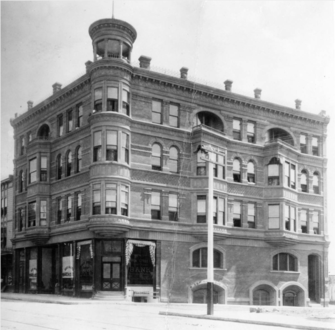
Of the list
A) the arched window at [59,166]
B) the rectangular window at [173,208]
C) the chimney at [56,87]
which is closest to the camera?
the chimney at [56,87]

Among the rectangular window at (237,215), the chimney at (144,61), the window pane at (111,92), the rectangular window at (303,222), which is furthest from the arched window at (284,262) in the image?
the window pane at (111,92)

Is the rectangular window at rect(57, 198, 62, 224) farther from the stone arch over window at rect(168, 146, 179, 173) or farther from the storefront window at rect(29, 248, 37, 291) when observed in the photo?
the stone arch over window at rect(168, 146, 179, 173)

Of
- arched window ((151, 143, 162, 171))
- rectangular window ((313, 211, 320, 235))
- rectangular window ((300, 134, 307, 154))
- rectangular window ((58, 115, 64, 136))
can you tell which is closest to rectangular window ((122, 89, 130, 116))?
arched window ((151, 143, 162, 171))

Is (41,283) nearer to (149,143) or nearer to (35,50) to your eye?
(149,143)

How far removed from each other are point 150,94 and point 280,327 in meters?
19.9

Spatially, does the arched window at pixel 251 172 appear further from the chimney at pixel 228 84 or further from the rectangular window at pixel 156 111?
the rectangular window at pixel 156 111

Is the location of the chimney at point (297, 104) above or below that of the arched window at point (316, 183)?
above

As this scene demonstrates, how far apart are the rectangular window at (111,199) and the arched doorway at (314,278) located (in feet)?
55.5

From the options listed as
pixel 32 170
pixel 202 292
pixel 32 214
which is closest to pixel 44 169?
pixel 32 170

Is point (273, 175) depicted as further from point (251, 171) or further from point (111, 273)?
point (111, 273)

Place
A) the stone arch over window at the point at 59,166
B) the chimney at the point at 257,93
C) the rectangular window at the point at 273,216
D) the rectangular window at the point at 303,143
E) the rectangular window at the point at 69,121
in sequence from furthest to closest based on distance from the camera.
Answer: the rectangular window at the point at 303,143, the chimney at the point at 257,93, the rectangular window at the point at 273,216, the stone arch over window at the point at 59,166, the rectangular window at the point at 69,121

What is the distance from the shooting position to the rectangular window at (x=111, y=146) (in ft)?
112

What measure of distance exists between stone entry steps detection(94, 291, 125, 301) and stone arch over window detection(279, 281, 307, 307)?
41.4 feet

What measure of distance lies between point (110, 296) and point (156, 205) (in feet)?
20.6
